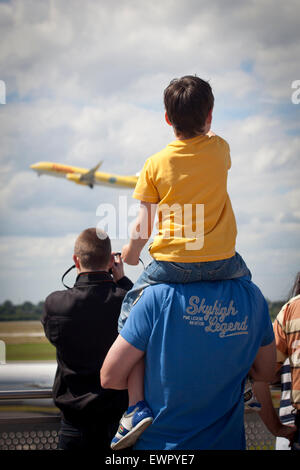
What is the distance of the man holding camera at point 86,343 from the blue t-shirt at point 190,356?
0.50 metres

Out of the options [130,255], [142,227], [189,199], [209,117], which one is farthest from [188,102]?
[130,255]

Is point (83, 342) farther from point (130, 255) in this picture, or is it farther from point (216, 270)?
point (216, 270)

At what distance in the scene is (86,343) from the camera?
7.66 ft

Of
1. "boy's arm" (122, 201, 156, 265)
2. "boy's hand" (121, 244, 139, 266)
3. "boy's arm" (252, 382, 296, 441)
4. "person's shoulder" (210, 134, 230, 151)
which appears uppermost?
"person's shoulder" (210, 134, 230, 151)

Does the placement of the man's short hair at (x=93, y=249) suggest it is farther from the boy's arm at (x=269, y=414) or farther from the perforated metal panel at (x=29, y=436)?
the boy's arm at (x=269, y=414)

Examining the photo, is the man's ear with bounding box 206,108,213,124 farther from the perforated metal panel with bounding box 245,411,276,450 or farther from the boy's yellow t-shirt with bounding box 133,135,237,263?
the perforated metal panel with bounding box 245,411,276,450

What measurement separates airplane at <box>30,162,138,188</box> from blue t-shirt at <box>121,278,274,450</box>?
156 feet

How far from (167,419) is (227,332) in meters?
0.39

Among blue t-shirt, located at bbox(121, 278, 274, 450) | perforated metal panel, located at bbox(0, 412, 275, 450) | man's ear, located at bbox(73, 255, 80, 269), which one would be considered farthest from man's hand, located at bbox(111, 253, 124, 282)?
perforated metal panel, located at bbox(0, 412, 275, 450)

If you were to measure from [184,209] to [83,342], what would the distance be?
90cm

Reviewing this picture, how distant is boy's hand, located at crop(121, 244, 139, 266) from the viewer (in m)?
1.99

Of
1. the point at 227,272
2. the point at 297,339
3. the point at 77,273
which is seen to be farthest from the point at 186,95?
the point at 297,339

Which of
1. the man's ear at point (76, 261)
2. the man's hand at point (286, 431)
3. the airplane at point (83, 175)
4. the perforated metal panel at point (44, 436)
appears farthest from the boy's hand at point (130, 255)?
the airplane at point (83, 175)
